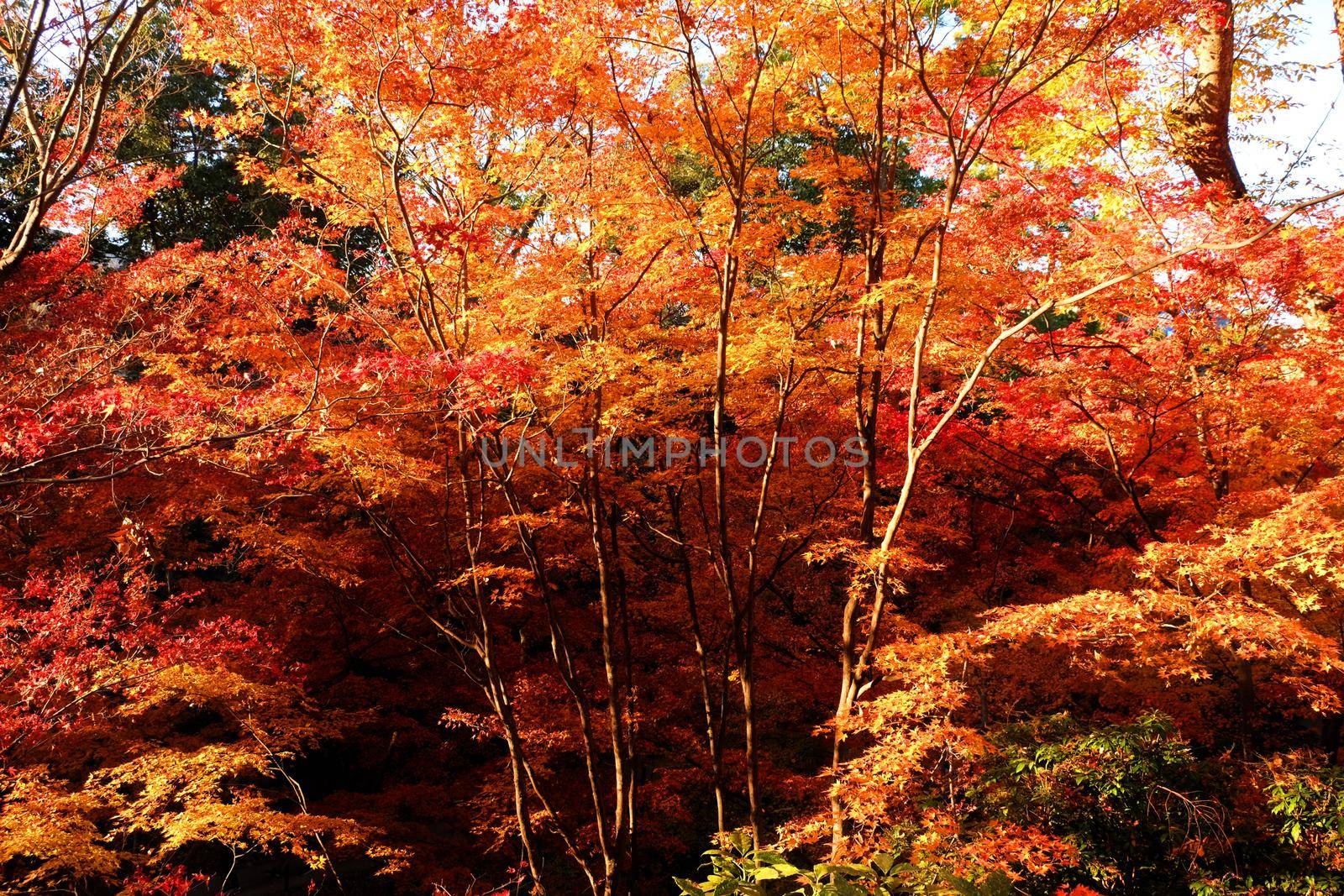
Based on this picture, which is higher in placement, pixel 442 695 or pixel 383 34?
pixel 383 34

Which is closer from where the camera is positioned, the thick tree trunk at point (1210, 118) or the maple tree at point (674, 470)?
the maple tree at point (674, 470)

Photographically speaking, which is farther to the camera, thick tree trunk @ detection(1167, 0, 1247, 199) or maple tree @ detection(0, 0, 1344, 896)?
thick tree trunk @ detection(1167, 0, 1247, 199)

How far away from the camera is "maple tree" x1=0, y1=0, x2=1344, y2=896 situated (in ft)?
22.1

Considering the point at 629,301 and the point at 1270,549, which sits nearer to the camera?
the point at 1270,549

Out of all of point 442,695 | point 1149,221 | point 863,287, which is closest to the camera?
point 863,287

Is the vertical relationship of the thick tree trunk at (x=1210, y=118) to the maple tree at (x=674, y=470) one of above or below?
above

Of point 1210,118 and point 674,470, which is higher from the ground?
point 1210,118

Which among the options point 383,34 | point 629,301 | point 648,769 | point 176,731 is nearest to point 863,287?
point 629,301

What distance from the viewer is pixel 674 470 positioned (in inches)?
389

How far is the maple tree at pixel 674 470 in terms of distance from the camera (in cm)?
672

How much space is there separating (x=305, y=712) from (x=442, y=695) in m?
1.84

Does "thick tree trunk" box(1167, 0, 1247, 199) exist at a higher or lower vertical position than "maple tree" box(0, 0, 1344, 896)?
higher

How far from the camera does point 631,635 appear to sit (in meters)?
11.8

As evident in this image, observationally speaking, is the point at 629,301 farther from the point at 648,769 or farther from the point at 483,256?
the point at 648,769
